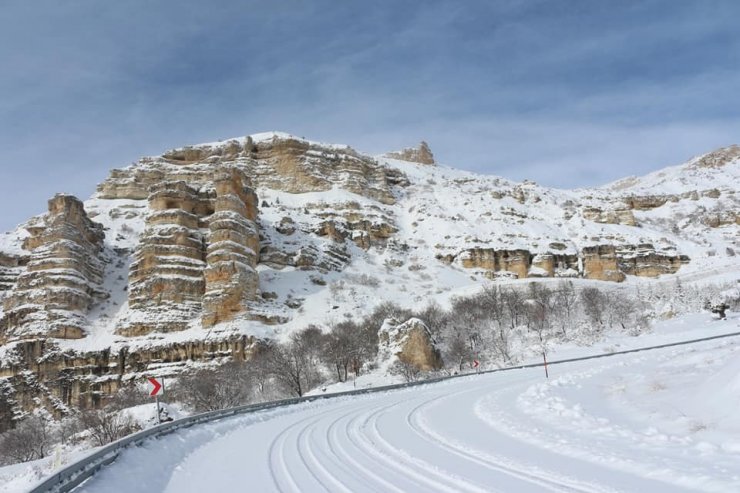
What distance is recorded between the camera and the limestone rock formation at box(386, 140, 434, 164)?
18725 centimetres

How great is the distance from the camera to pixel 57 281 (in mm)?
70250

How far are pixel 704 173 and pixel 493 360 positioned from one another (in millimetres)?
151878

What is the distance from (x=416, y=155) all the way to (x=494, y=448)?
182 m

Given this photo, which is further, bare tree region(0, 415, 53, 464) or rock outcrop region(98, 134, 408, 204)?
rock outcrop region(98, 134, 408, 204)

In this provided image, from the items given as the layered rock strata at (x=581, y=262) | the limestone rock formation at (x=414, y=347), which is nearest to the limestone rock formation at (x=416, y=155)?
the layered rock strata at (x=581, y=262)

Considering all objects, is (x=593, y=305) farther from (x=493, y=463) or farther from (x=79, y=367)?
(x=79, y=367)

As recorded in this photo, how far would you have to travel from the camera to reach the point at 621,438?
10.0 m

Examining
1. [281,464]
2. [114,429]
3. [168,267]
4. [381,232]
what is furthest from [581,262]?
[281,464]

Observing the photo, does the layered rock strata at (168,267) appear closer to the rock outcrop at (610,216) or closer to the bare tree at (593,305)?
the bare tree at (593,305)

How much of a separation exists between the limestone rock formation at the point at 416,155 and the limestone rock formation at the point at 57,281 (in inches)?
4862

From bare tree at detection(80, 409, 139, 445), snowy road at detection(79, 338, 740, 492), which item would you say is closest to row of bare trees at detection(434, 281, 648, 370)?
bare tree at detection(80, 409, 139, 445)

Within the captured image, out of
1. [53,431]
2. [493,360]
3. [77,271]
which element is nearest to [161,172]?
[77,271]

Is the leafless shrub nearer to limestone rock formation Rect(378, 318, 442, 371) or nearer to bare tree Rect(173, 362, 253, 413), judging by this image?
bare tree Rect(173, 362, 253, 413)

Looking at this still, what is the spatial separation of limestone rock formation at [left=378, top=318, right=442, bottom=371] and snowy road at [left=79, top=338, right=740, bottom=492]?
91.6 feet
